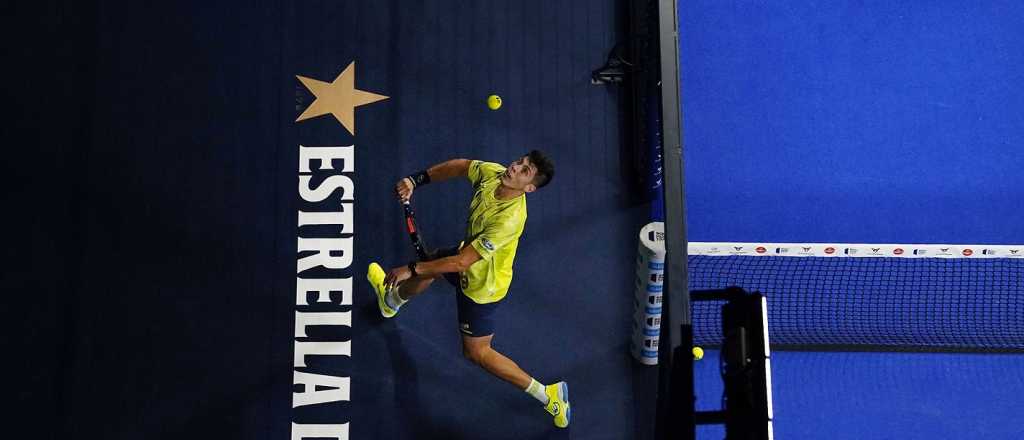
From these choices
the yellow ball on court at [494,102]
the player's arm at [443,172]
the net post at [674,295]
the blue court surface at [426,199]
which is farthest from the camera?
the yellow ball on court at [494,102]

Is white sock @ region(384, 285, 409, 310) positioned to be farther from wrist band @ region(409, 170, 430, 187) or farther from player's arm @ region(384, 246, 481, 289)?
wrist band @ region(409, 170, 430, 187)

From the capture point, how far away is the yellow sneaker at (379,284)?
6.27m

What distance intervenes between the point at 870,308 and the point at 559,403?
226 cm

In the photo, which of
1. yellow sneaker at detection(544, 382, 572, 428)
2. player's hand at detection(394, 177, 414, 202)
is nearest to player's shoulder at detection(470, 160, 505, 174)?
player's hand at detection(394, 177, 414, 202)

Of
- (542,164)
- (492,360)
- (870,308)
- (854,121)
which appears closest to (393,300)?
(492,360)

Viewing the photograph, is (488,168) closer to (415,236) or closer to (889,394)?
(415,236)

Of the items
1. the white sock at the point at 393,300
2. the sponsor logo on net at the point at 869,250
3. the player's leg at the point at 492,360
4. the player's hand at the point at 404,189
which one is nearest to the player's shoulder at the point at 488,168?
the player's hand at the point at 404,189

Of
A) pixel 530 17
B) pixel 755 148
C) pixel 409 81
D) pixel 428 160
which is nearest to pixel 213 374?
pixel 428 160

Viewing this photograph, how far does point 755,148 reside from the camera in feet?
21.9

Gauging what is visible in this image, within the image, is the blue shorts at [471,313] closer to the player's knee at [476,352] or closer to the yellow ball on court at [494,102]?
the player's knee at [476,352]

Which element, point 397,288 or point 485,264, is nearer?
point 485,264

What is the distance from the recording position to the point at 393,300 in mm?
6199

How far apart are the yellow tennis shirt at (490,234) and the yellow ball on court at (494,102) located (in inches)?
32.1

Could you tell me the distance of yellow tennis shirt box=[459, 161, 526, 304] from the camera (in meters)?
5.69
